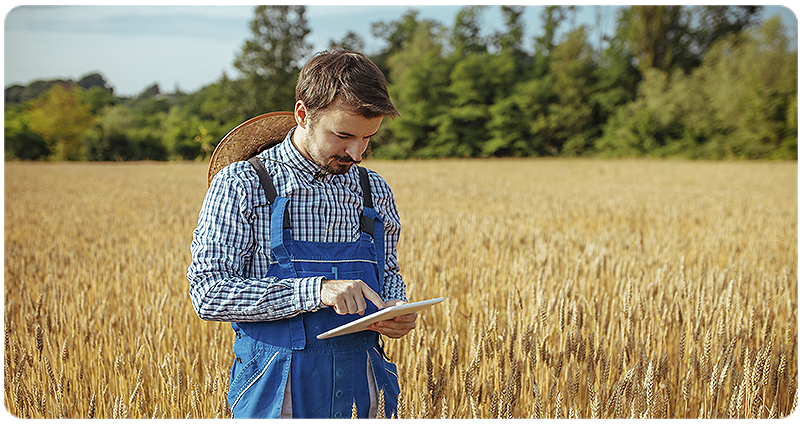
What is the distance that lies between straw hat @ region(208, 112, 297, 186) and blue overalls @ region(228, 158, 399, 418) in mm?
260

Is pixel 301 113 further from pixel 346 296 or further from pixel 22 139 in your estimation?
pixel 22 139

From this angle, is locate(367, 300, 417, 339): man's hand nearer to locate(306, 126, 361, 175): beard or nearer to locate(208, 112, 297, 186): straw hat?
locate(306, 126, 361, 175): beard

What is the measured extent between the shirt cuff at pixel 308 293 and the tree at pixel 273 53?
138 ft

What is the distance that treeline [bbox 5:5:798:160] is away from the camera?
31.8 metres

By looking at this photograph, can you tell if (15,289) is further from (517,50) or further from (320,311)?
(517,50)

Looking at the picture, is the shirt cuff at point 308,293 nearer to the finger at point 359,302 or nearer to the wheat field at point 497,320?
the finger at point 359,302

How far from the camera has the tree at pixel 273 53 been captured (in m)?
42.3

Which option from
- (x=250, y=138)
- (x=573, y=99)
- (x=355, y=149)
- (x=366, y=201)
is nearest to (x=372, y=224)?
(x=366, y=201)

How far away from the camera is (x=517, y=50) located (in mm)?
47312

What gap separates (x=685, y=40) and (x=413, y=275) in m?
44.1

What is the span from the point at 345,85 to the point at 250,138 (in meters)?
0.47

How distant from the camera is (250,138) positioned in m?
1.73

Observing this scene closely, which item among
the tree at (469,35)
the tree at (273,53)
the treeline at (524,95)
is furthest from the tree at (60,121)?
the tree at (469,35)

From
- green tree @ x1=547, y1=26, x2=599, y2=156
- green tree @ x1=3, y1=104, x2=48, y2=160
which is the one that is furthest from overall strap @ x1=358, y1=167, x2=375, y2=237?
green tree @ x1=547, y1=26, x2=599, y2=156
